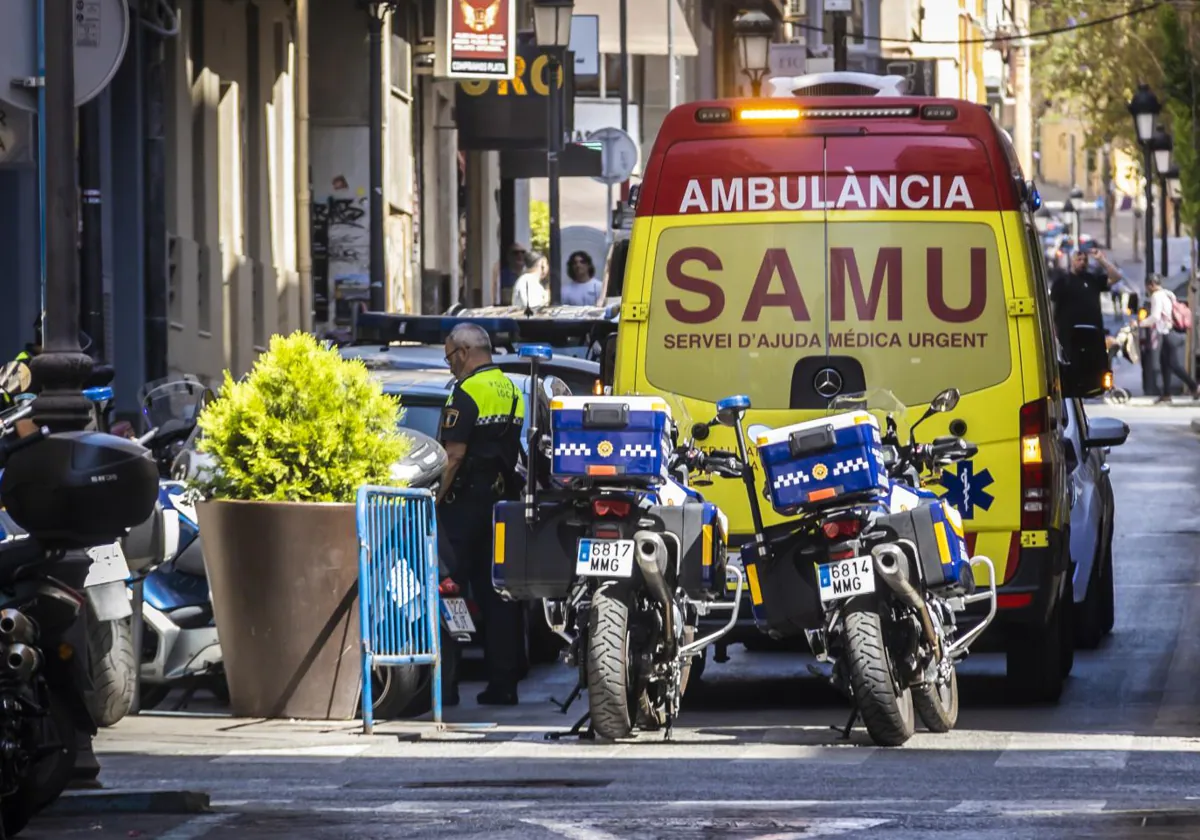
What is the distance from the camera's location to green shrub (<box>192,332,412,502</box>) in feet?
39.9

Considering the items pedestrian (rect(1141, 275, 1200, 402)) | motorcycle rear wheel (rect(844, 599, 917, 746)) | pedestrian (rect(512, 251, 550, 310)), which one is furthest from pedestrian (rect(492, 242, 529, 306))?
motorcycle rear wheel (rect(844, 599, 917, 746))

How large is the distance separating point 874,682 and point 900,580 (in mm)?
446

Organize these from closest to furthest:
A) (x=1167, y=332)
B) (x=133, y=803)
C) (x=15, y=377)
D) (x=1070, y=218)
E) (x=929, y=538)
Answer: (x=133, y=803)
(x=15, y=377)
(x=929, y=538)
(x=1167, y=332)
(x=1070, y=218)

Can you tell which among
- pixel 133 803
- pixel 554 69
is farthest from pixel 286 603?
pixel 554 69

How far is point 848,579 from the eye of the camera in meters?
11.1

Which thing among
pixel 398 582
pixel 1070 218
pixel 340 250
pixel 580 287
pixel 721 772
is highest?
pixel 1070 218

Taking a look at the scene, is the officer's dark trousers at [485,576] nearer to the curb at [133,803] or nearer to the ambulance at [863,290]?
the ambulance at [863,290]

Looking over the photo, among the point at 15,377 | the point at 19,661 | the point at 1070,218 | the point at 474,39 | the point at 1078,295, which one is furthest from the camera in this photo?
the point at 1070,218

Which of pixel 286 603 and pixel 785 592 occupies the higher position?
pixel 785 592

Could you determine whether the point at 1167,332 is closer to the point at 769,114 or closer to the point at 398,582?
the point at 769,114

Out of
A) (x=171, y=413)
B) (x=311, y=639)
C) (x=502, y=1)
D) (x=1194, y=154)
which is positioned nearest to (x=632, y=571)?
(x=311, y=639)

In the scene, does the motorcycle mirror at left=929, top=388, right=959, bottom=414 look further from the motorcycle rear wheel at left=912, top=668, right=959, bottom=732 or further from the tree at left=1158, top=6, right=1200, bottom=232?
the tree at left=1158, top=6, right=1200, bottom=232

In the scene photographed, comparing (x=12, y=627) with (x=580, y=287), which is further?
(x=580, y=287)

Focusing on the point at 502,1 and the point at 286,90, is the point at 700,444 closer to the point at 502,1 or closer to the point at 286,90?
the point at 286,90
